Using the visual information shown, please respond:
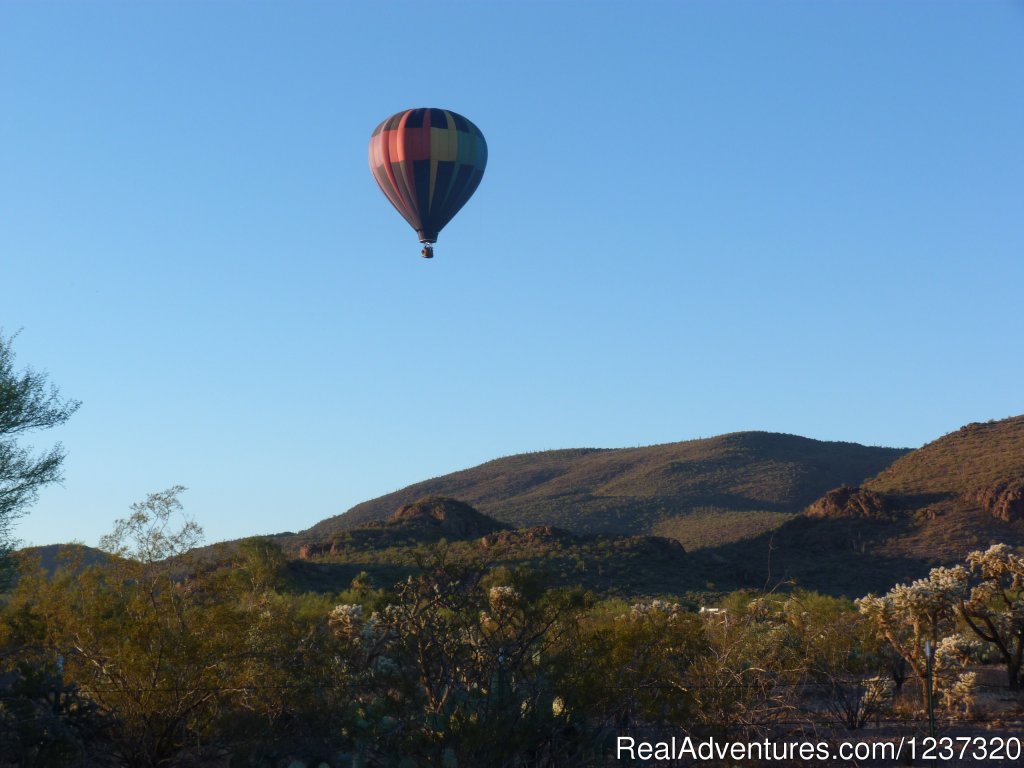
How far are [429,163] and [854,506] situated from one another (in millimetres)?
30594

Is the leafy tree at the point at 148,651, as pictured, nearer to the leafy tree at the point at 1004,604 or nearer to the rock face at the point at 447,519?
the leafy tree at the point at 1004,604

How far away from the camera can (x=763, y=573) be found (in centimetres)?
4859

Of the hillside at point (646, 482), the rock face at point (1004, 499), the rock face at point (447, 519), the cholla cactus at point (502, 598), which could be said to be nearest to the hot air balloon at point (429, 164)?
the rock face at point (447, 519)

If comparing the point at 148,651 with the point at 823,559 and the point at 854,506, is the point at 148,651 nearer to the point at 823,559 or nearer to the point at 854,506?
the point at 823,559

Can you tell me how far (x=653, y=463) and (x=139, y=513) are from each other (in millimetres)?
82331

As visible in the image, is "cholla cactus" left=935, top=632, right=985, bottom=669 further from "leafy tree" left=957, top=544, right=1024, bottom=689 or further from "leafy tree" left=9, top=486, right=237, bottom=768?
"leafy tree" left=9, top=486, right=237, bottom=768

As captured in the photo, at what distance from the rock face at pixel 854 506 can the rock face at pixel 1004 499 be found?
418 centimetres

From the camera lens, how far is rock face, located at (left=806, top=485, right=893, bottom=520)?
181 feet

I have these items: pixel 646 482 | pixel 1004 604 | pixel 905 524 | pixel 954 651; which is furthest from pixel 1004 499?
pixel 646 482

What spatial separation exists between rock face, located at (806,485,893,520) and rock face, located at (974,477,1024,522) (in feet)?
13.7

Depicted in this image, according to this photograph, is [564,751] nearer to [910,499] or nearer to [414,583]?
[414,583]

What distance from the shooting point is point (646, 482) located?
8869cm

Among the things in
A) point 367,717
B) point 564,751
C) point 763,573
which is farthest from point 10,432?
point 763,573

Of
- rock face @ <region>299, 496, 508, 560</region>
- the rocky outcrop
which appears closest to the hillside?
rock face @ <region>299, 496, 508, 560</region>
